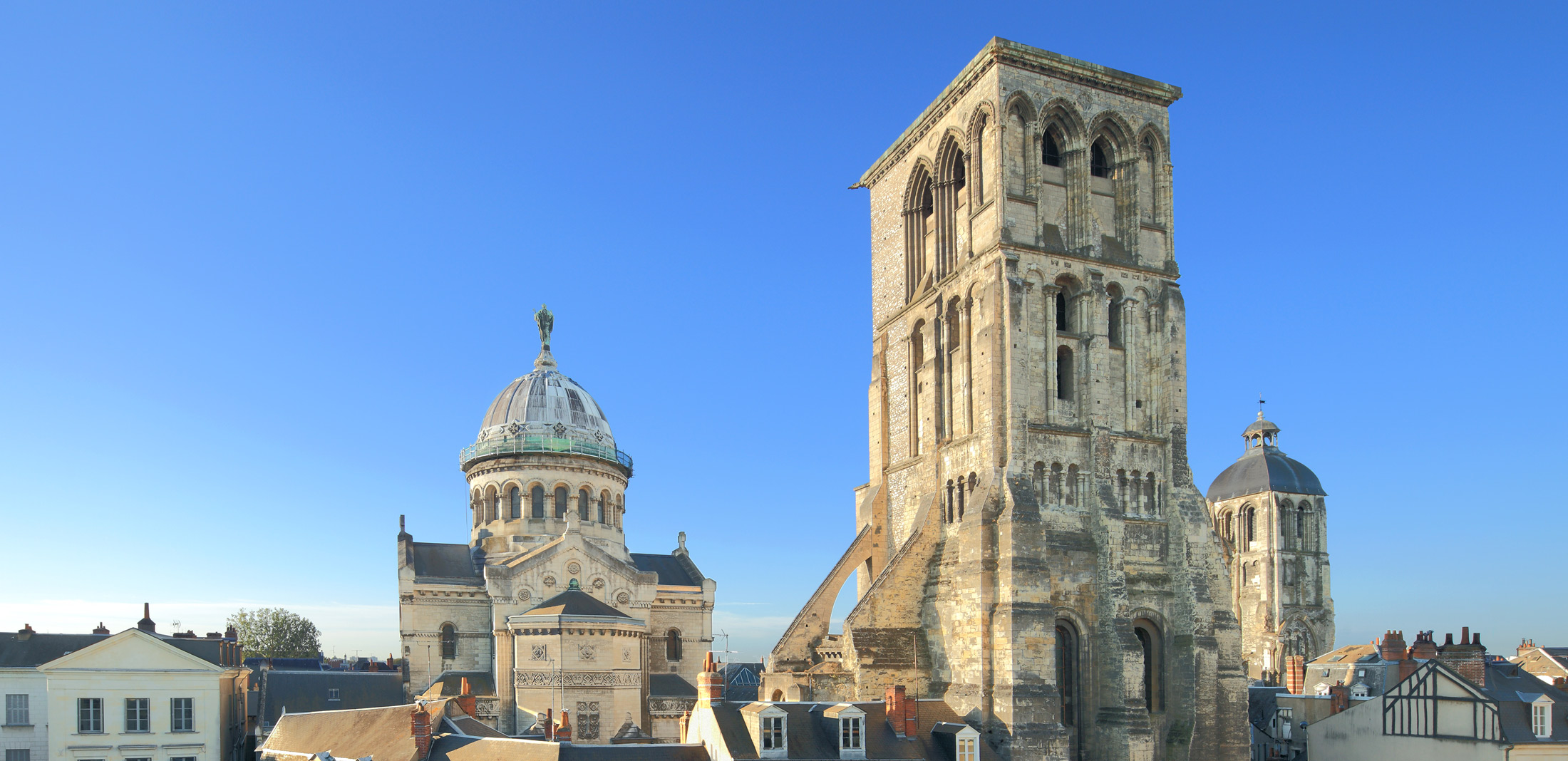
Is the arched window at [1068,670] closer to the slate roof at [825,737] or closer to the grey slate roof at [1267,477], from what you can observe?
the slate roof at [825,737]

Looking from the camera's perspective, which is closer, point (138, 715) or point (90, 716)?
point (90, 716)

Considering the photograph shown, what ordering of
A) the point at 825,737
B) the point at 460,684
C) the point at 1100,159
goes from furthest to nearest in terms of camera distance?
1. the point at 460,684
2. the point at 1100,159
3. the point at 825,737

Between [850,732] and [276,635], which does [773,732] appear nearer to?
[850,732]

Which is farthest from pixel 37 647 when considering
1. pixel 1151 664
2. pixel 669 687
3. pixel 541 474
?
pixel 1151 664

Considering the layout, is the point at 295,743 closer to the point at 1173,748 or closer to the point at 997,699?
the point at 997,699

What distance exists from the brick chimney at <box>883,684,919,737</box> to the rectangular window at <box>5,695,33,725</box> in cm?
2614

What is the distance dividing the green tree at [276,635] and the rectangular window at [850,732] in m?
50.1

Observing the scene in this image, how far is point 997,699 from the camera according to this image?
93.2 feet

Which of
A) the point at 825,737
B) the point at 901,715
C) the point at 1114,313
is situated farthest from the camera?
the point at 1114,313

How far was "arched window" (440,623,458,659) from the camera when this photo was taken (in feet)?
141

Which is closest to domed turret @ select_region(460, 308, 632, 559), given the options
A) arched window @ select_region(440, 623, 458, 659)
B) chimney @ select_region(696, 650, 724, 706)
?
arched window @ select_region(440, 623, 458, 659)

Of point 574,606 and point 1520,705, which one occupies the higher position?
point 574,606

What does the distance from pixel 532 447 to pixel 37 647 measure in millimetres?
18407

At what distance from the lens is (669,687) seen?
148ft
